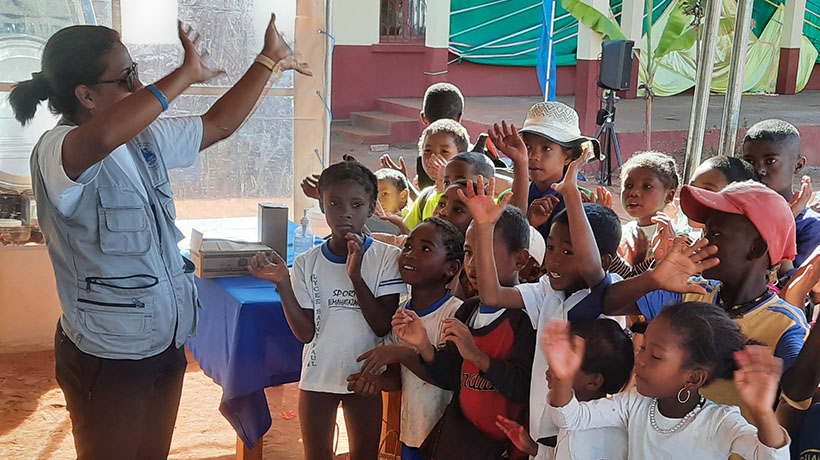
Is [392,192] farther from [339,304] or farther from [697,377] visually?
[697,377]

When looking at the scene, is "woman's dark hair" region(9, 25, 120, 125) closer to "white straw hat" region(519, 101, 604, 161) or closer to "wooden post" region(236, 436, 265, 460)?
"wooden post" region(236, 436, 265, 460)

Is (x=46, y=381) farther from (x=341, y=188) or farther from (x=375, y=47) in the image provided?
(x=375, y=47)

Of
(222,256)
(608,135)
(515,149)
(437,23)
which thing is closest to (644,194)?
(515,149)

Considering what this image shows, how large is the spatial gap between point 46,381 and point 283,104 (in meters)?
2.18

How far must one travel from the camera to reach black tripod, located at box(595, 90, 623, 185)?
1075 centimetres

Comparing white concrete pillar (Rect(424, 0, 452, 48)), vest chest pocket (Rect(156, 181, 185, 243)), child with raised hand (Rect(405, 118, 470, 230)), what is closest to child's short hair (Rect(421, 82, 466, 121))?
child with raised hand (Rect(405, 118, 470, 230))

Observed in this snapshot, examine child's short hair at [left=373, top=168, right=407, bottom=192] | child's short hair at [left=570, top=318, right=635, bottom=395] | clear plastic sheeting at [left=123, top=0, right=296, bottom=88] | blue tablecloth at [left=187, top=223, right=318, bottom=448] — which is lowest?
blue tablecloth at [left=187, top=223, right=318, bottom=448]

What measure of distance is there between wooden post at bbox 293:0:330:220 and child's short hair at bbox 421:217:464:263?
8.86 feet

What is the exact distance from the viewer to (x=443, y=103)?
479 cm

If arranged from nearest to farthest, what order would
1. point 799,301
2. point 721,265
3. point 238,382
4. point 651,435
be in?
point 651,435 → point 721,265 → point 799,301 → point 238,382

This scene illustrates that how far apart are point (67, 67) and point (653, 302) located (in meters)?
1.78

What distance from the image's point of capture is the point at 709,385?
217cm

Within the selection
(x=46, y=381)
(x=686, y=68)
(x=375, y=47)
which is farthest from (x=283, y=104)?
(x=686, y=68)

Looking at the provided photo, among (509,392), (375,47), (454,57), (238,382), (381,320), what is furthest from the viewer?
(454,57)
